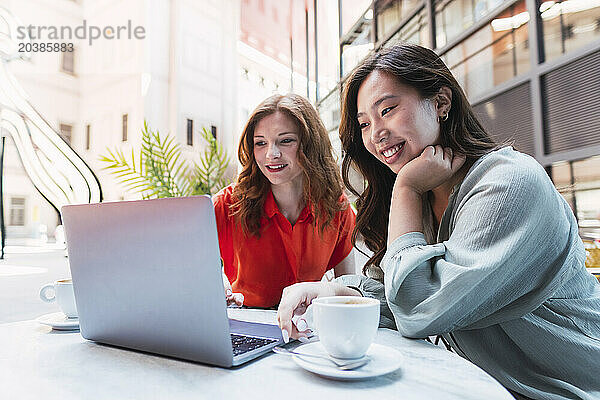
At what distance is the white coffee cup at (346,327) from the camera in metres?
0.52

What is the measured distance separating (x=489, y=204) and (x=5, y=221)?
9.01ft

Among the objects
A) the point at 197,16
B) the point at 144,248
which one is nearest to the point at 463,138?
the point at 144,248

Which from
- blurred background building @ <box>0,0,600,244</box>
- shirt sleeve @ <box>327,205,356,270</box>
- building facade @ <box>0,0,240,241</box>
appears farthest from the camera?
building facade @ <box>0,0,240,241</box>

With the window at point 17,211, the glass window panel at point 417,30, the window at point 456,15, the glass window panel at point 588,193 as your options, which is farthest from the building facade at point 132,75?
the glass window panel at point 588,193

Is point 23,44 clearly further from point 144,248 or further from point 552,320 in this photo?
point 552,320

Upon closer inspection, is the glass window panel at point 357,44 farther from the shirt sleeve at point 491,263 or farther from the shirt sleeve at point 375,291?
the shirt sleeve at point 491,263

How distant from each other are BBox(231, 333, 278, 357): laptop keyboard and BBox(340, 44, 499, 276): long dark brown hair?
47cm

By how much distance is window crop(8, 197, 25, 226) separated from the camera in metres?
2.72

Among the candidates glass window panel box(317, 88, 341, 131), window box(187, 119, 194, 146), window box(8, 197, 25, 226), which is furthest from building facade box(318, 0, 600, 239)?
window box(187, 119, 194, 146)

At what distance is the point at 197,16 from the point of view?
4762 mm

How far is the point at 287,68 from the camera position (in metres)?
4.98

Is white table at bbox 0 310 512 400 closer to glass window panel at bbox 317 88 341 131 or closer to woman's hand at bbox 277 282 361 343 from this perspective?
woman's hand at bbox 277 282 361 343

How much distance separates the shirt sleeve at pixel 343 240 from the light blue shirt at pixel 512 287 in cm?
77

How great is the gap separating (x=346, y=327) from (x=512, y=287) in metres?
0.33
